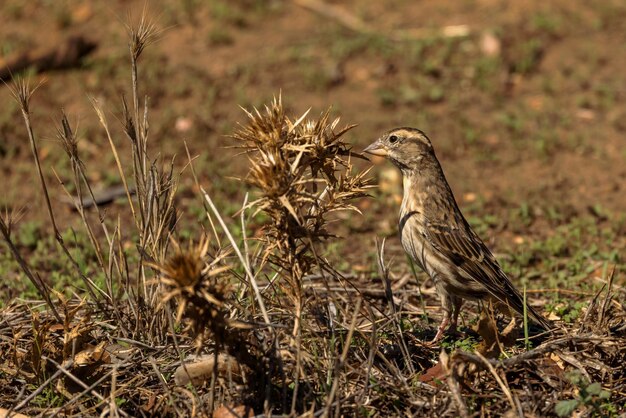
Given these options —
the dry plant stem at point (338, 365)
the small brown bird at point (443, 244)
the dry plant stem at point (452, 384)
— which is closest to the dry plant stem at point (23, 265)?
the dry plant stem at point (338, 365)

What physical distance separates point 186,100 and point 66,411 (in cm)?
601

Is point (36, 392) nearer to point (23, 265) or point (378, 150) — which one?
point (23, 265)

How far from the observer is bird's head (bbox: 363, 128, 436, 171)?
600cm

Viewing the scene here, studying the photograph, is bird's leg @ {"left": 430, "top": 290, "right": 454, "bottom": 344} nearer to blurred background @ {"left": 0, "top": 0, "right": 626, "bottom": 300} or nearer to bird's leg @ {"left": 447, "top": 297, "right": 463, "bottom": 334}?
bird's leg @ {"left": 447, "top": 297, "right": 463, "bottom": 334}

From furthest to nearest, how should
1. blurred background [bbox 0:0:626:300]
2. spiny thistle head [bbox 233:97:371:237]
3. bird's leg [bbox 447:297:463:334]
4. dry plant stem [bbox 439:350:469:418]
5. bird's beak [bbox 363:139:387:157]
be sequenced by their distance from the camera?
blurred background [bbox 0:0:626:300]
bird's beak [bbox 363:139:387:157]
bird's leg [bbox 447:297:463:334]
dry plant stem [bbox 439:350:469:418]
spiny thistle head [bbox 233:97:371:237]

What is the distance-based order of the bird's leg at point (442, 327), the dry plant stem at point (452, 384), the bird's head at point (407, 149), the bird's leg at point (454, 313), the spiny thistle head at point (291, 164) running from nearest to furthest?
the spiny thistle head at point (291, 164), the dry plant stem at point (452, 384), the bird's leg at point (442, 327), the bird's leg at point (454, 313), the bird's head at point (407, 149)

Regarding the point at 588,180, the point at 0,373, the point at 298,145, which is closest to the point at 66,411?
the point at 0,373

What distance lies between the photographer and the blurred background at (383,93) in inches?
318

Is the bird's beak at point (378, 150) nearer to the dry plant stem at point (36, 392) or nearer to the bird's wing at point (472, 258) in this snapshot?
the bird's wing at point (472, 258)

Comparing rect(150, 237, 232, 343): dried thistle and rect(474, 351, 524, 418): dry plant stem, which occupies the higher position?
rect(150, 237, 232, 343): dried thistle

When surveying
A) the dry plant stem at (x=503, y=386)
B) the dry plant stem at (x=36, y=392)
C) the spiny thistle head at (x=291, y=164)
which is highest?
the spiny thistle head at (x=291, y=164)

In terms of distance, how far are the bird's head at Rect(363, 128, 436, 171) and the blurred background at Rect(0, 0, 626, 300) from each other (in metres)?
1.25

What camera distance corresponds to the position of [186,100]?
9992 millimetres

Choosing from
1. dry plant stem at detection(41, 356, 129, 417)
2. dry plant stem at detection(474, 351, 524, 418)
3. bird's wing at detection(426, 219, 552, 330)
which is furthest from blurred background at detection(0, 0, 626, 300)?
dry plant stem at detection(41, 356, 129, 417)
